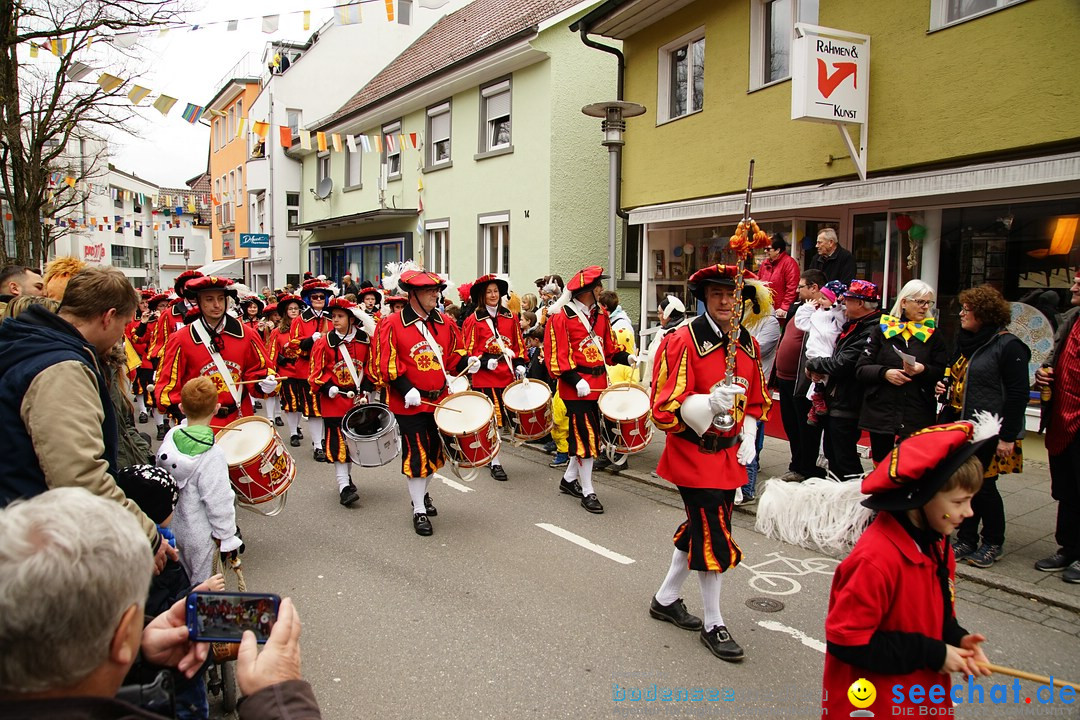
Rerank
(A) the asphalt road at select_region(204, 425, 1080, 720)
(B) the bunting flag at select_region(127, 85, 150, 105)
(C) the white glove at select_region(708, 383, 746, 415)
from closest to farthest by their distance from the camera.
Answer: (A) the asphalt road at select_region(204, 425, 1080, 720) < (C) the white glove at select_region(708, 383, 746, 415) < (B) the bunting flag at select_region(127, 85, 150, 105)

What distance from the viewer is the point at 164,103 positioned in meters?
13.6

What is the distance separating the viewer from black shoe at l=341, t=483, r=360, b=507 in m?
7.38

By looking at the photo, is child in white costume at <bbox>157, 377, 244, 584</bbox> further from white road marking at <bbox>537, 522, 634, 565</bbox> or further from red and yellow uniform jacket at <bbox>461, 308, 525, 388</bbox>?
red and yellow uniform jacket at <bbox>461, 308, 525, 388</bbox>

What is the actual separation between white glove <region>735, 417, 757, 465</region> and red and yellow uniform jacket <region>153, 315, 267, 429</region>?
3935mm

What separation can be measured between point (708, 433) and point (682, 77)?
1018 cm

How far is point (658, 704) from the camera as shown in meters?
3.77

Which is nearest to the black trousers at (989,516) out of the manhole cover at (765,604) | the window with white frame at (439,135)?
the manhole cover at (765,604)

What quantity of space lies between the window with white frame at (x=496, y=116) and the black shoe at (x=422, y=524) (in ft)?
38.7

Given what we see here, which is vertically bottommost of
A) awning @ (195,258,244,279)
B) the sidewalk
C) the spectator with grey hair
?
the sidewalk

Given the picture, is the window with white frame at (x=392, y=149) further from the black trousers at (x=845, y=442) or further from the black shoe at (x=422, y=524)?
the black trousers at (x=845, y=442)

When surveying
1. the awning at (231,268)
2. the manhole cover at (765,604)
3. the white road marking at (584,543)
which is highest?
the awning at (231,268)

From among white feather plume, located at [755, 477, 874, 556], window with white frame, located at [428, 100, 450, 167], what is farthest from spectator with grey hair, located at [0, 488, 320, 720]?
window with white frame, located at [428, 100, 450, 167]

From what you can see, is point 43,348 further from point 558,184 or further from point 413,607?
point 558,184

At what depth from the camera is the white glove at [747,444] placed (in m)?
4.34
